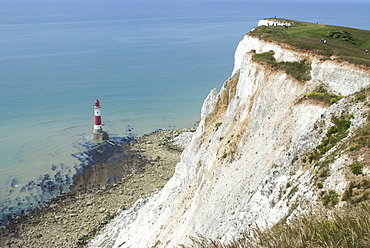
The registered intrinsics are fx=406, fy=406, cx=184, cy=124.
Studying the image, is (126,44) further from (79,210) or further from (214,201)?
(214,201)

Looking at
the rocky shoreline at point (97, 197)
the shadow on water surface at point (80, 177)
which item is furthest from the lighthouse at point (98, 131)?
the rocky shoreline at point (97, 197)

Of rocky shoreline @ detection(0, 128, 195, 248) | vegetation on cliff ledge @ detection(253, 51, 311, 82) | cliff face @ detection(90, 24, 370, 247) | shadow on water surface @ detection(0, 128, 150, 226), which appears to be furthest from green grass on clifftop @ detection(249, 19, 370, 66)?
shadow on water surface @ detection(0, 128, 150, 226)

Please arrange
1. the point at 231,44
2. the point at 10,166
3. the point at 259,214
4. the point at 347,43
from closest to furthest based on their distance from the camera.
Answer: the point at 259,214 → the point at 347,43 → the point at 10,166 → the point at 231,44

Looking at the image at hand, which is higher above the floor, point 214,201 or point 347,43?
point 347,43

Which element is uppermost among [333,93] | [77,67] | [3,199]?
[333,93]

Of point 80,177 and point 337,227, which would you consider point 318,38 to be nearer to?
point 80,177

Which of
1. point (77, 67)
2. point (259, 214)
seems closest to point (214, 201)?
point (259, 214)
